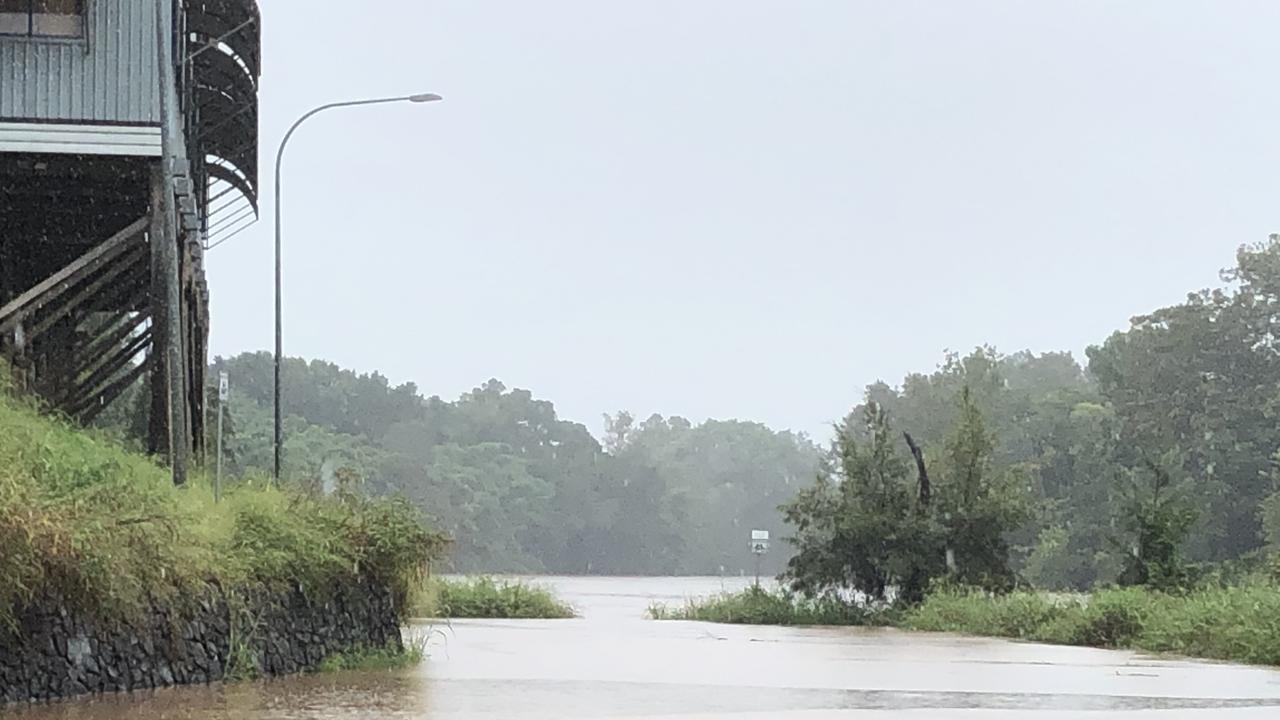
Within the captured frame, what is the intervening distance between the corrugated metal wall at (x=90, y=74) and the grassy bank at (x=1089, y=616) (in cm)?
1597

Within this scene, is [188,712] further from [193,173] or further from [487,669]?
[193,173]

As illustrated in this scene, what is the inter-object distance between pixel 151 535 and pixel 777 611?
29602 millimetres

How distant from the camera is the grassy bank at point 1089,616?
26547 mm

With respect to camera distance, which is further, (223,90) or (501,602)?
(501,602)

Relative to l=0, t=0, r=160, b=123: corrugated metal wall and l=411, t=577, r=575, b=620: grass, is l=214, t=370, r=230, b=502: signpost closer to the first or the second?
l=0, t=0, r=160, b=123: corrugated metal wall

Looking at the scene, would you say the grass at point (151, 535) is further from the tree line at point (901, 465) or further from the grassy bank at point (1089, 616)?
the grassy bank at point (1089, 616)

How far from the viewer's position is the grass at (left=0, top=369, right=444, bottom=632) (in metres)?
13.5

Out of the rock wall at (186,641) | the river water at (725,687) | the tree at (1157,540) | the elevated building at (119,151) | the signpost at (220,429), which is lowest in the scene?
the river water at (725,687)

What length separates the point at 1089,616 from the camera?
32.2 metres

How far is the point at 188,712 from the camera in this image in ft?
45.3

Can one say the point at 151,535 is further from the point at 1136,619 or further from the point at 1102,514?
the point at 1102,514

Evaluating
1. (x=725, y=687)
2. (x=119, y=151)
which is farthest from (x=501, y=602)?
(x=725, y=687)

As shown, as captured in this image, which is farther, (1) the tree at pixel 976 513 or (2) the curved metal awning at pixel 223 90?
(1) the tree at pixel 976 513

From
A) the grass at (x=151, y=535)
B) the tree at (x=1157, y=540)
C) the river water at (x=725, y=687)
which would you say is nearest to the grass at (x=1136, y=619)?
the tree at (x=1157, y=540)
